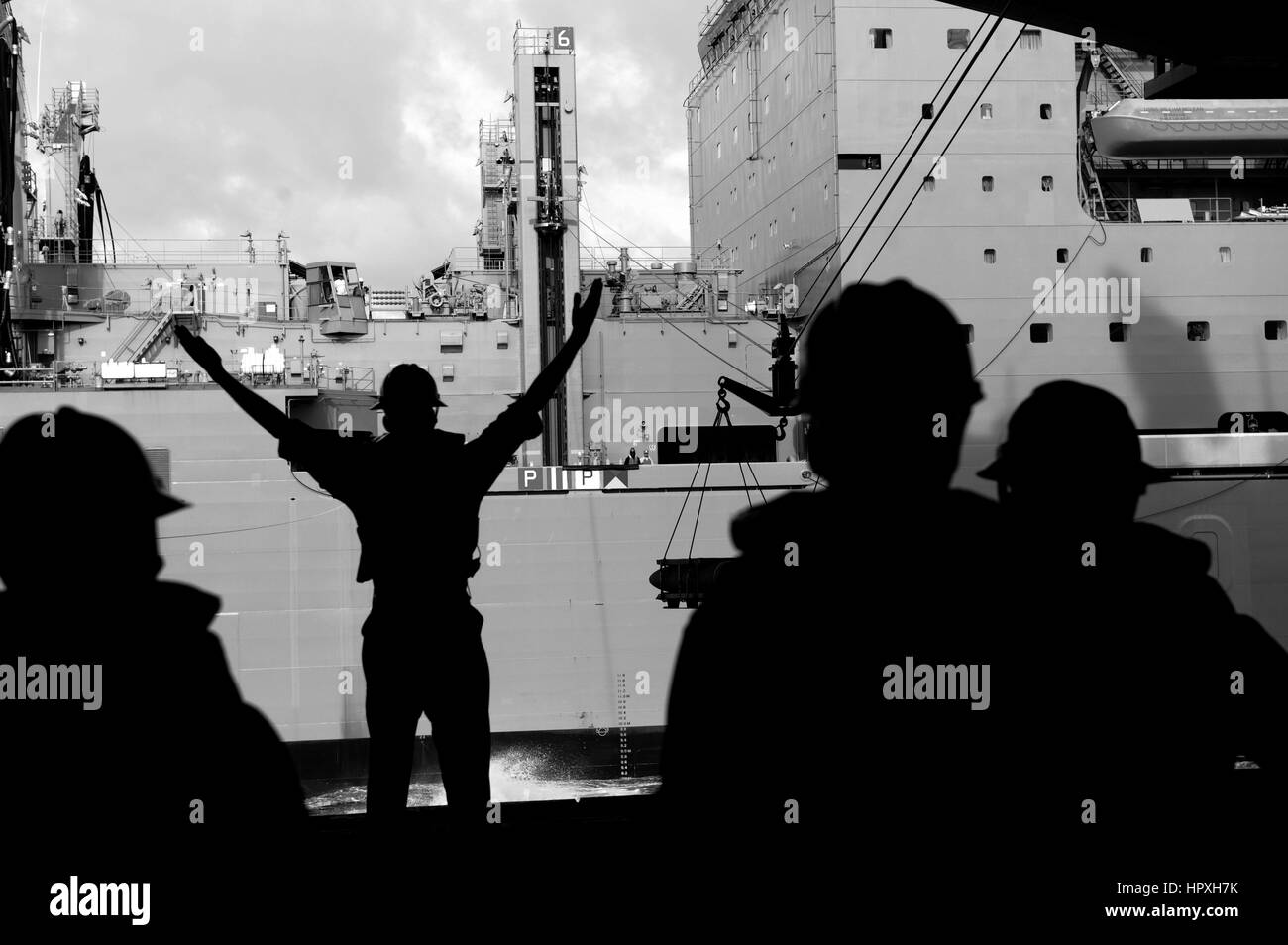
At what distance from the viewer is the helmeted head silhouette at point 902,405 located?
4.13 m

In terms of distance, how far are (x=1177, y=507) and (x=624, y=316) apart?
781cm

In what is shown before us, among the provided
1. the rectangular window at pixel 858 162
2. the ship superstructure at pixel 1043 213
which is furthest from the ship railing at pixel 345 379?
the rectangular window at pixel 858 162

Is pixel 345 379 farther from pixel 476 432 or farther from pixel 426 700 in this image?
pixel 426 700

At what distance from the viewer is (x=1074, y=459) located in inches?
191

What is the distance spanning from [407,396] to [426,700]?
0.86m

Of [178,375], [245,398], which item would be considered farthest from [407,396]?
[178,375]

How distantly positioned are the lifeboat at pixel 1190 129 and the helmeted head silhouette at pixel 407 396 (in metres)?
14.0

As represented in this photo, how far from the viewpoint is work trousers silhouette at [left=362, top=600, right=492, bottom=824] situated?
3039 millimetres

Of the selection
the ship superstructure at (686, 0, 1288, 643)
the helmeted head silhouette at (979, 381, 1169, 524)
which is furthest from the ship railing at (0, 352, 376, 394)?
the helmeted head silhouette at (979, 381, 1169, 524)

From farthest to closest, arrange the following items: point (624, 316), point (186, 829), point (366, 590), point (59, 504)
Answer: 1. point (624, 316)
2. point (366, 590)
3. point (59, 504)
4. point (186, 829)
